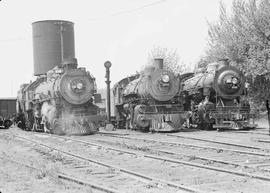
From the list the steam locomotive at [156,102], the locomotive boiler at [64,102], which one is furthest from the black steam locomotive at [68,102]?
the steam locomotive at [156,102]

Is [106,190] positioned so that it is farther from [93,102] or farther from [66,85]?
[93,102]

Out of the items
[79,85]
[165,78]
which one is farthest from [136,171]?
[165,78]

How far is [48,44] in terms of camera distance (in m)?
30.5

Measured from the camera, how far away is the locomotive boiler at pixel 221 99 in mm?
20491

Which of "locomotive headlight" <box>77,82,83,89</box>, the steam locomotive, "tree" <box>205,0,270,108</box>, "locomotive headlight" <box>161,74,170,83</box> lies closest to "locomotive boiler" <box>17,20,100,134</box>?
"locomotive headlight" <box>77,82,83,89</box>

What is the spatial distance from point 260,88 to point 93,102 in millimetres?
12155

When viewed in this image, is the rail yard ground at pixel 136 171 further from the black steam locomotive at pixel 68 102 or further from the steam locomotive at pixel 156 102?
the steam locomotive at pixel 156 102

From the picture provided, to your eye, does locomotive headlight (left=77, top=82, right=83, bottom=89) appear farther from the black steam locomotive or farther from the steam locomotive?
the steam locomotive

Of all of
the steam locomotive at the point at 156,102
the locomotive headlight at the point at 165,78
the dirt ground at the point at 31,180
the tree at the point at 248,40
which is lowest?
the dirt ground at the point at 31,180

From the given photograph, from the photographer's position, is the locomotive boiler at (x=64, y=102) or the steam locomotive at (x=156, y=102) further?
the steam locomotive at (x=156, y=102)

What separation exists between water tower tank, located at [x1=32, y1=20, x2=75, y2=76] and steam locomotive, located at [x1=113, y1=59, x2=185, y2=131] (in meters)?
10.4

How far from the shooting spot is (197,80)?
22.0m

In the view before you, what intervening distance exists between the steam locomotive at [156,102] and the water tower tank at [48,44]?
10404 millimetres

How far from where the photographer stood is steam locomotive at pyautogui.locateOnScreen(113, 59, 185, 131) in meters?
20.0
